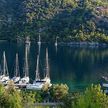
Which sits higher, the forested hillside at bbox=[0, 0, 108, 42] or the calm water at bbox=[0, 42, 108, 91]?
the forested hillside at bbox=[0, 0, 108, 42]

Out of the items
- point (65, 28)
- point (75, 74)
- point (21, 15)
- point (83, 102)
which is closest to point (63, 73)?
point (75, 74)

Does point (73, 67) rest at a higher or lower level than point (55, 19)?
lower

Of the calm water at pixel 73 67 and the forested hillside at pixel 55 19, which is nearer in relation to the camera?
the calm water at pixel 73 67

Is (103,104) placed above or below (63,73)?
above

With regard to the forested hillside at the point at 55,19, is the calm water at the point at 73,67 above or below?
below

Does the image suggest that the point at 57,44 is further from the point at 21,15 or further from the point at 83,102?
the point at 83,102

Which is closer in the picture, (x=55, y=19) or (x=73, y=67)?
(x=73, y=67)

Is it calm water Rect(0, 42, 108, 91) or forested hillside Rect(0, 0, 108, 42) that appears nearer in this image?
calm water Rect(0, 42, 108, 91)

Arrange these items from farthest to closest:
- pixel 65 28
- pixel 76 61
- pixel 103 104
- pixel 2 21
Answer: pixel 2 21 → pixel 65 28 → pixel 76 61 → pixel 103 104
